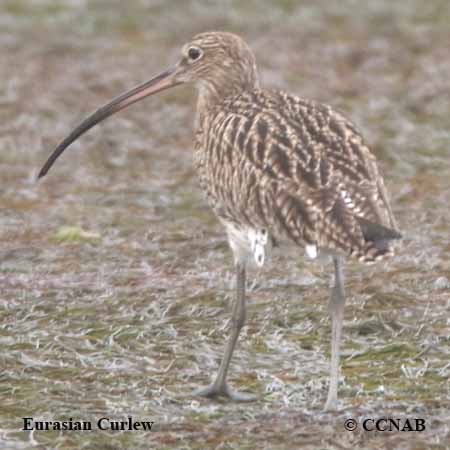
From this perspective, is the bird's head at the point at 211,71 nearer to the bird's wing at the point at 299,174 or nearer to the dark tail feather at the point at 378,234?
the bird's wing at the point at 299,174

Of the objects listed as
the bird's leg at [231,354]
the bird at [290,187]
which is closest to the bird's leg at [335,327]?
the bird at [290,187]

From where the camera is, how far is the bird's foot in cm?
720

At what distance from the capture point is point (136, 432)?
6.74 meters

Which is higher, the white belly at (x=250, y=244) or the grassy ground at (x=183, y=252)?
the white belly at (x=250, y=244)

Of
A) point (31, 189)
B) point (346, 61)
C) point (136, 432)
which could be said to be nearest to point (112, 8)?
point (346, 61)

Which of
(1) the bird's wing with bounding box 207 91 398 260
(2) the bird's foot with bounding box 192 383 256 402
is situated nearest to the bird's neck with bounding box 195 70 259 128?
(1) the bird's wing with bounding box 207 91 398 260

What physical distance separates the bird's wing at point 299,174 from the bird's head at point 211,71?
17.0 inches

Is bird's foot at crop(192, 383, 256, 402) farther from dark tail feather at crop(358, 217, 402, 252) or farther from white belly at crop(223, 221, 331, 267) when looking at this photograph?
dark tail feather at crop(358, 217, 402, 252)

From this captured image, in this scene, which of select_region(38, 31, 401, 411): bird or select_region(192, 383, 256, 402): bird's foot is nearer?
select_region(38, 31, 401, 411): bird

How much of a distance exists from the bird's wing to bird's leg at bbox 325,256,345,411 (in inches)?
13.5

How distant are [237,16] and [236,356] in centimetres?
756

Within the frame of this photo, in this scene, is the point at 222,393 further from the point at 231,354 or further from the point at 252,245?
the point at 252,245

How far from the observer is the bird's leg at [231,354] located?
285 inches

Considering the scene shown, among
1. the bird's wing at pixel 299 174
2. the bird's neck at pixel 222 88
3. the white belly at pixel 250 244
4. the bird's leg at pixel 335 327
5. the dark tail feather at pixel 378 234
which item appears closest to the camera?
the dark tail feather at pixel 378 234
